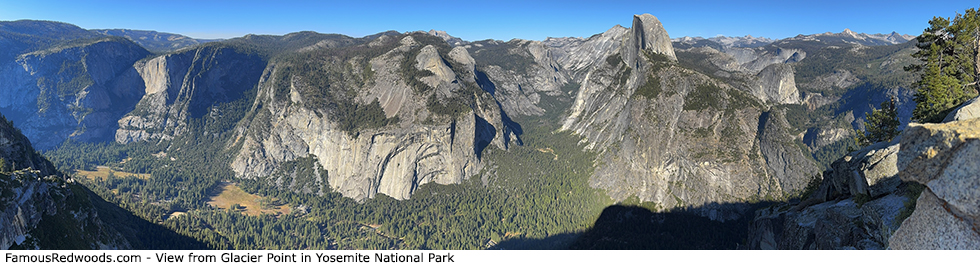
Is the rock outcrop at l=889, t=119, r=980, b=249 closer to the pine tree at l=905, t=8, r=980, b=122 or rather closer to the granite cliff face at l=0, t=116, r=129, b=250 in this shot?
the pine tree at l=905, t=8, r=980, b=122

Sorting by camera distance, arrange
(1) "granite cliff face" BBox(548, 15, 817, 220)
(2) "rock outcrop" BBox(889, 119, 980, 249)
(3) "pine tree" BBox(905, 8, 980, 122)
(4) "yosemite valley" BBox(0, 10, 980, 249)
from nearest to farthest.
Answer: (2) "rock outcrop" BBox(889, 119, 980, 249), (3) "pine tree" BBox(905, 8, 980, 122), (4) "yosemite valley" BBox(0, 10, 980, 249), (1) "granite cliff face" BBox(548, 15, 817, 220)

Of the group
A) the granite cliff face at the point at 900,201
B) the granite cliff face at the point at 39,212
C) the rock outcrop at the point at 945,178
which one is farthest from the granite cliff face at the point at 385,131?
the rock outcrop at the point at 945,178

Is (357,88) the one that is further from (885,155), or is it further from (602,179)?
(885,155)

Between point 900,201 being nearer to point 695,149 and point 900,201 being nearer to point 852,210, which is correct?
point 852,210

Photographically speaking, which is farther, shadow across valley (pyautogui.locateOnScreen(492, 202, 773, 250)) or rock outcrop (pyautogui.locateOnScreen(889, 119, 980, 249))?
shadow across valley (pyautogui.locateOnScreen(492, 202, 773, 250))

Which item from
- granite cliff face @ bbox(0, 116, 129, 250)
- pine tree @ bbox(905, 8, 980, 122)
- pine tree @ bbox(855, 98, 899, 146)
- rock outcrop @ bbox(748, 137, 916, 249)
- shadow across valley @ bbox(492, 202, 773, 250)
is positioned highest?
pine tree @ bbox(905, 8, 980, 122)

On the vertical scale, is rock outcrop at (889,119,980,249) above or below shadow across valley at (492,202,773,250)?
above

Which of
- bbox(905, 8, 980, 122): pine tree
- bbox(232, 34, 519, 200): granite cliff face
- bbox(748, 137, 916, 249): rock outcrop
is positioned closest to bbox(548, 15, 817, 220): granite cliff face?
bbox(232, 34, 519, 200): granite cliff face
